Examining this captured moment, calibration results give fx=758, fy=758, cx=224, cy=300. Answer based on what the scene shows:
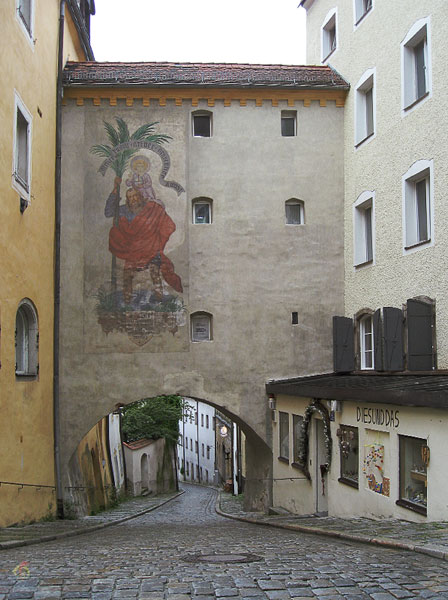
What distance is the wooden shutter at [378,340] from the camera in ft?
50.9

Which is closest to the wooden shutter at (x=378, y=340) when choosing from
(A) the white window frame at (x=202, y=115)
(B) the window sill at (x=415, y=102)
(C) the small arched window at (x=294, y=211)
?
(B) the window sill at (x=415, y=102)

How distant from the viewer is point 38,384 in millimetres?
16141

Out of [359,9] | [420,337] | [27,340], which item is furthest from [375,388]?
[359,9]

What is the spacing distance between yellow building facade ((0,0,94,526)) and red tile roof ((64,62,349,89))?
3.66ft

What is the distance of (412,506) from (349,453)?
10.5ft

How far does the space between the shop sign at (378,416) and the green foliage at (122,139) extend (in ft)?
28.5

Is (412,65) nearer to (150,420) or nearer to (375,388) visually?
(375,388)

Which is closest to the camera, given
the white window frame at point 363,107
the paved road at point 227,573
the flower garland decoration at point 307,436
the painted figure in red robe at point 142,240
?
the paved road at point 227,573

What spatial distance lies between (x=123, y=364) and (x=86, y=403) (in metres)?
1.27

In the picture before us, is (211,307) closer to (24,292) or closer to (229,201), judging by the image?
(229,201)

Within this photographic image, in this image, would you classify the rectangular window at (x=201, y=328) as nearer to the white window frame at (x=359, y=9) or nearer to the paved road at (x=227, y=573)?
the white window frame at (x=359, y=9)

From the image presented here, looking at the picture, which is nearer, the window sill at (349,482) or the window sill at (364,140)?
the window sill at (349,482)

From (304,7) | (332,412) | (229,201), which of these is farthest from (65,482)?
(304,7)

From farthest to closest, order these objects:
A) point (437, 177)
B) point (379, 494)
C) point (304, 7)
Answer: point (304, 7) < point (437, 177) < point (379, 494)
